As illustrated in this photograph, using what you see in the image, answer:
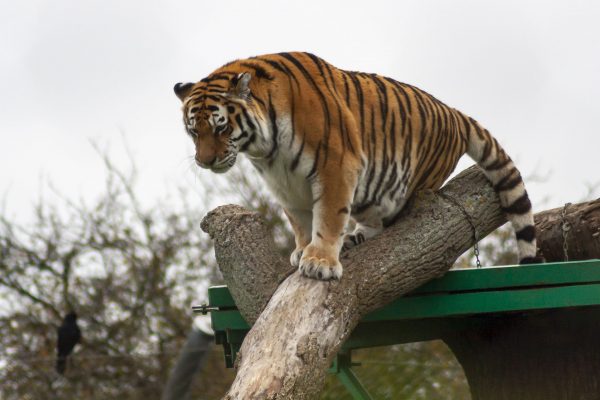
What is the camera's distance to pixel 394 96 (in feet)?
17.2

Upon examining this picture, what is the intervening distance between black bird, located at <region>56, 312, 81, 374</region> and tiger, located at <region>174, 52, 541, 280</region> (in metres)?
6.42

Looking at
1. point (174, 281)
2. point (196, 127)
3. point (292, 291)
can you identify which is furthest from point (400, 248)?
point (174, 281)

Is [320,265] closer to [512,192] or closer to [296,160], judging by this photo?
[296,160]

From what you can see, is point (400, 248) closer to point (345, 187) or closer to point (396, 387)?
point (345, 187)

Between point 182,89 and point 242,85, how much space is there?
1.34 feet

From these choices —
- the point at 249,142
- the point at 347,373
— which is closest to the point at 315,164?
the point at 249,142

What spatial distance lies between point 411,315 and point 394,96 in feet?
3.74

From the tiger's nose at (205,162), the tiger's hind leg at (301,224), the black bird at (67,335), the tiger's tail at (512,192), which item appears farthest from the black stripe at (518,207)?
the black bird at (67,335)

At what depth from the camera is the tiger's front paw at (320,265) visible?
14.2 ft

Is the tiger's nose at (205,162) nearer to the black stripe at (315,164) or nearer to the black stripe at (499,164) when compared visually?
the black stripe at (315,164)

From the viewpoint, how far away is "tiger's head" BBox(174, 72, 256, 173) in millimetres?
4504

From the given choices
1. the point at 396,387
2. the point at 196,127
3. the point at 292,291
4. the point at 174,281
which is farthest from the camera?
the point at 174,281

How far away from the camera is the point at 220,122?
4.52 metres

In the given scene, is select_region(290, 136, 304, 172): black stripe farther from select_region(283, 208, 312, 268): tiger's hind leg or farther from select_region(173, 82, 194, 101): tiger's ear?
select_region(173, 82, 194, 101): tiger's ear
